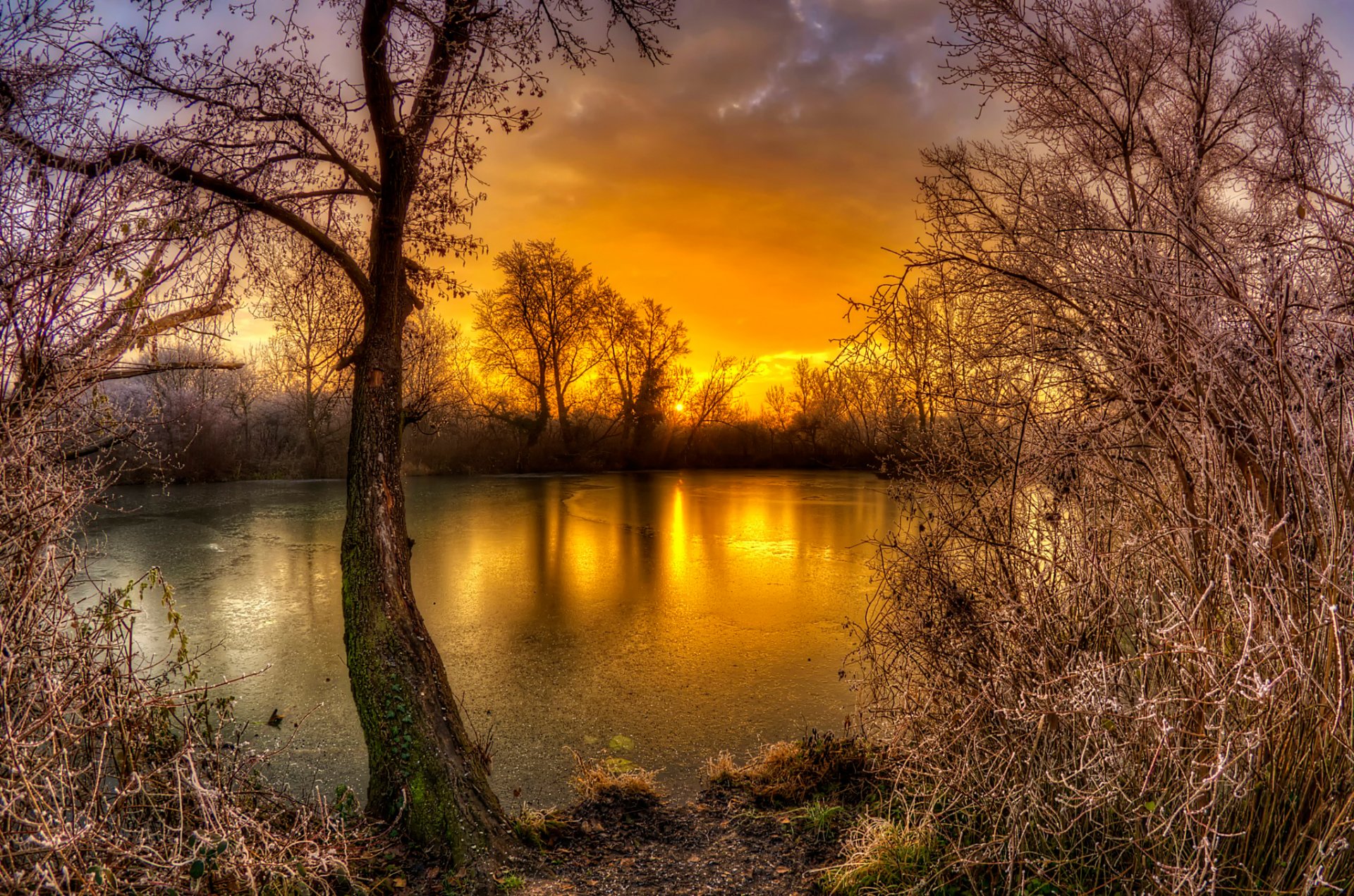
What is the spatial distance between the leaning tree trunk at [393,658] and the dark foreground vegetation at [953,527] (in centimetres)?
2

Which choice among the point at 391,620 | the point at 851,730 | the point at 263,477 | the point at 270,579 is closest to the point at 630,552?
the point at 270,579

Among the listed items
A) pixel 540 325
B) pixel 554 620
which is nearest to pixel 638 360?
pixel 540 325

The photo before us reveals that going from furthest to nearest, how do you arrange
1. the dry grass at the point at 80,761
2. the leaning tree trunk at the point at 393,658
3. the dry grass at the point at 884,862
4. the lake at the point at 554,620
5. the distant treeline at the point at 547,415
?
the distant treeline at the point at 547,415 < the lake at the point at 554,620 < the leaning tree trunk at the point at 393,658 < the dry grass at the point at 884,862 < the dry grass at the point at 80,761

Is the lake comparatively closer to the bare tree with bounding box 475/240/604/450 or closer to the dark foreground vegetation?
the dark foreground vegetation

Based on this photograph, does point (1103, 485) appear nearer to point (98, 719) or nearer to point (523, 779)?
point (523, 779)

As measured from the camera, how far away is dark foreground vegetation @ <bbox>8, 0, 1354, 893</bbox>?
107 inches

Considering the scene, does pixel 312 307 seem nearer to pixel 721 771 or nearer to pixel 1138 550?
pixel 721 771

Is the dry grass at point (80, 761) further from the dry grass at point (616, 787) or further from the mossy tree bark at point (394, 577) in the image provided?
the dry grass at point (616, 787)

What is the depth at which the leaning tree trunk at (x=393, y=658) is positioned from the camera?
412 centimetres

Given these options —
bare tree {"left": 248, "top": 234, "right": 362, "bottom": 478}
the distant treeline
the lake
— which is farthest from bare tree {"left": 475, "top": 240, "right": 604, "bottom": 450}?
bare tree {"left": 248, "top": 234, "right": 362, "bottom": 478}

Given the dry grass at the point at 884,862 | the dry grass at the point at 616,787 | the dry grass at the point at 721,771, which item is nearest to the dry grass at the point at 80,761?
the dry grass at the point at 616,787

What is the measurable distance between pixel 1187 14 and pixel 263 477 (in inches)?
1355

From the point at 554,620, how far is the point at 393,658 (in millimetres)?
5580

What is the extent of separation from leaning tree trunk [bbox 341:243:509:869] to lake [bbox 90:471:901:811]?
0.64 metres
